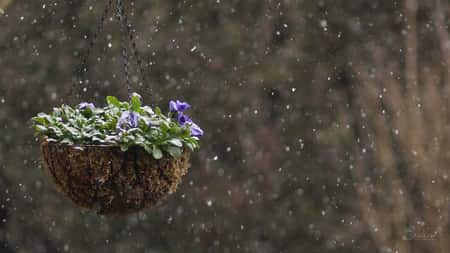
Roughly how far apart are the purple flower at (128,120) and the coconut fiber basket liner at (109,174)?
7 centimetres

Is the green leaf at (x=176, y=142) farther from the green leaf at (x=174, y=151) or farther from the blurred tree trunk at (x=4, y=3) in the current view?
the blurred tree trunk at (x=4, y=3)

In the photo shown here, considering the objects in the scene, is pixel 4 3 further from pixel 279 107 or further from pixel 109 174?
pixel 109 174

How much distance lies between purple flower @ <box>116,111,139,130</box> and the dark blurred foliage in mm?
1391

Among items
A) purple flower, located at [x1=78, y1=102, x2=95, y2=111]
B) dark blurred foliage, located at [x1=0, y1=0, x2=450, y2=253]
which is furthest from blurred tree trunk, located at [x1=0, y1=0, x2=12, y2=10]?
purple flower, located at [x1=78, y1=102, x2=95, y2=111]

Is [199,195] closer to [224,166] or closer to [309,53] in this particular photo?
[224,166]

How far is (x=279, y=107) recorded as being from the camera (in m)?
3.19

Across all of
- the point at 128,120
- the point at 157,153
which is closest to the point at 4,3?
the point at 128,120

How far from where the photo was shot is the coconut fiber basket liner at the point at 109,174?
5.62 ft

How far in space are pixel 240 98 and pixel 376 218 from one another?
78 cm

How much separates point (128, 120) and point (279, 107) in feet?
4.86

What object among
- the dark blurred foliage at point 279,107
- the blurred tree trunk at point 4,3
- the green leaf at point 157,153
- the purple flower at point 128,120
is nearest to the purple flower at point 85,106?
the purple flower at point 128,120

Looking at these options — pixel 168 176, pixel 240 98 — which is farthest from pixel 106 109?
pixel 240 98

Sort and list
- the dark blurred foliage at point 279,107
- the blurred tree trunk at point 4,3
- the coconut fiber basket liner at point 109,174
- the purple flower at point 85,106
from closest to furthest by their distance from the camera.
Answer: the coconut fiber basket liner at point 109,174
the purple flower at point 85,106
the dark blurred foliage at point 279,107
the blurred tree trunk at point 4,3

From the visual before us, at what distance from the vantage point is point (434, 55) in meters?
3.16
